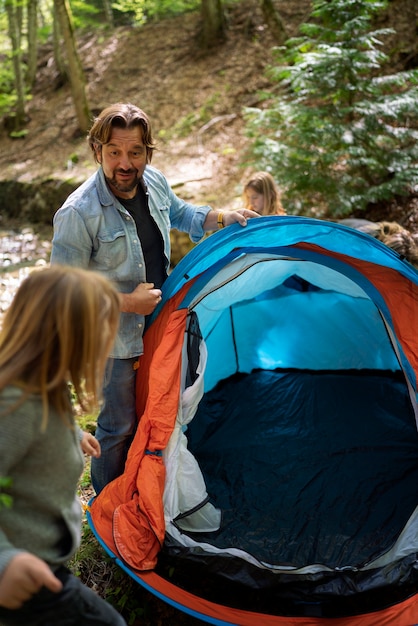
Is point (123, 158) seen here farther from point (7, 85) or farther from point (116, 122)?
point (7, 85)

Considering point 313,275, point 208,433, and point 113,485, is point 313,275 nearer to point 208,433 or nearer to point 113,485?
point 208,433

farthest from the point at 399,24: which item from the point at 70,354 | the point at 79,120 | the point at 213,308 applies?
the point at 70,354

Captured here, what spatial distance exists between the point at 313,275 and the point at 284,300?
1.64 ft

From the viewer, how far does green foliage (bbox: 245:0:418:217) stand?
473 cm

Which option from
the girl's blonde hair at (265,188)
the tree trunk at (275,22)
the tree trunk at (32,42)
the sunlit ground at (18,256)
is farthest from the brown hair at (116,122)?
the tree trunk at (32,42)

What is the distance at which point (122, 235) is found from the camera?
7.41ft

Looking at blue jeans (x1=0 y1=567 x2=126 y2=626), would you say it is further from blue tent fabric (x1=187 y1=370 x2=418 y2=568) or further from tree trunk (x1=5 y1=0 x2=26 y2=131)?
tree trunk (x1=5 y1=0 x2=26 y2=131)

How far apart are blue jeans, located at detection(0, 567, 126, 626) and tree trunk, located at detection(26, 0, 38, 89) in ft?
37.5

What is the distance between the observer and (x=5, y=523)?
1.23 metres

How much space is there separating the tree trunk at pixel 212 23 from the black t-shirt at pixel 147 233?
8320mm

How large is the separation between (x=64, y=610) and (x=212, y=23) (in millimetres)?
9957

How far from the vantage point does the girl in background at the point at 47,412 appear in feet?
3.92

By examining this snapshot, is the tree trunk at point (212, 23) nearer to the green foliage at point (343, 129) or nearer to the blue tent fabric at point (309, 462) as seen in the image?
the green foliage at point (343, 129)

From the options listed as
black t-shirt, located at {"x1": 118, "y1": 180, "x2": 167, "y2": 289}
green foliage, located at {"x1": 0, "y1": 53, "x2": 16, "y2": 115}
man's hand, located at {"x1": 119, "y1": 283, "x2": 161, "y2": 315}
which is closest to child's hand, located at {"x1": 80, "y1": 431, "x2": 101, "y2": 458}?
man's hand, located at {"x1": 119, "y1": 283, "x2": 161, "y2": 315}
